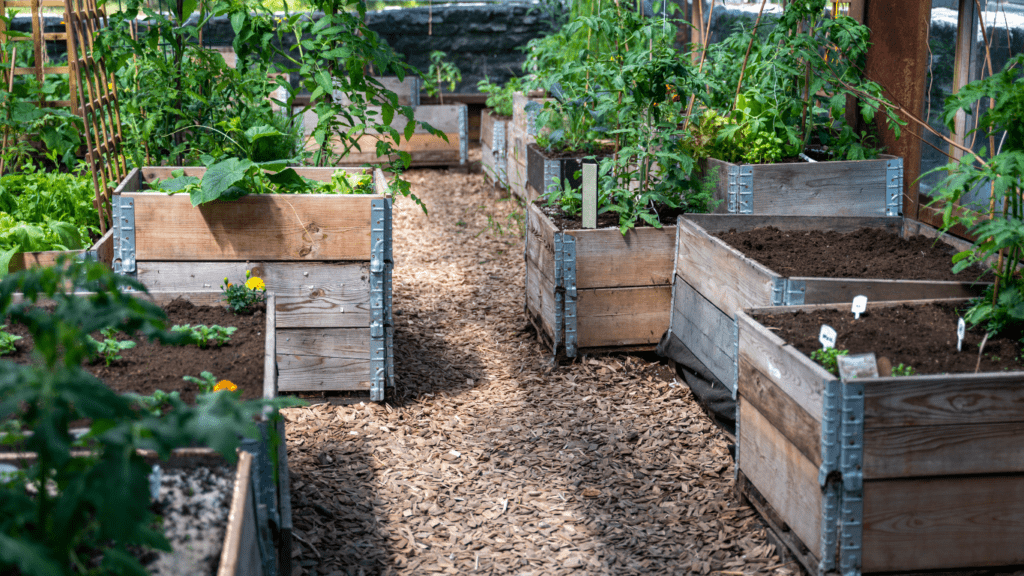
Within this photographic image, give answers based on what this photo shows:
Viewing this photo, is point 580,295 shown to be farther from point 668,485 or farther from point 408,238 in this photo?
point 408,238

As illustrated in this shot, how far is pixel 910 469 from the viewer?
77.5 inches

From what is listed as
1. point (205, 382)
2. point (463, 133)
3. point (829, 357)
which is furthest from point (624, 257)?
point (463, 133)

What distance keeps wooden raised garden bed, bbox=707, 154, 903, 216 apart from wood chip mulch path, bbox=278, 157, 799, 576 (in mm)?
859

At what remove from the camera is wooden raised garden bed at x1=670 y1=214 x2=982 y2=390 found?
2.63 m

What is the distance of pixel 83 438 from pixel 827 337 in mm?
1706

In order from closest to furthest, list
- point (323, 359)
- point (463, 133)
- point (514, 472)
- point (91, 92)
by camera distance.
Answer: point (514, 472)
point (323, 359)
point (91, 92)
point (463, 133)

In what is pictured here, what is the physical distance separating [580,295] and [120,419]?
259 centimetres

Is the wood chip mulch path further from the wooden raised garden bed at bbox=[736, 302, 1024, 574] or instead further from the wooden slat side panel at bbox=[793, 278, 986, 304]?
the wooden slat side panel at bbox=[793, 278, 986, 304]

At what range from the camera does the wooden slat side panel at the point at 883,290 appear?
103 inches

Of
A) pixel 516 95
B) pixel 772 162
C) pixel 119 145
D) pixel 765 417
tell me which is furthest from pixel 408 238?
pixel 765 417

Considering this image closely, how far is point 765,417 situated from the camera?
2330 mm

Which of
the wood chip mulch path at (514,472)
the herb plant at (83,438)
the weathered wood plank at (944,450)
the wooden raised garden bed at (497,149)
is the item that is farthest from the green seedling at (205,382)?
the wooden raised garden bed at (497,149)

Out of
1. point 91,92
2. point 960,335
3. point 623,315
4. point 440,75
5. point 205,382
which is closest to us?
point 205,382

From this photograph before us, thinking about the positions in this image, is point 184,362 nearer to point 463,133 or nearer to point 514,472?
point 514,472
